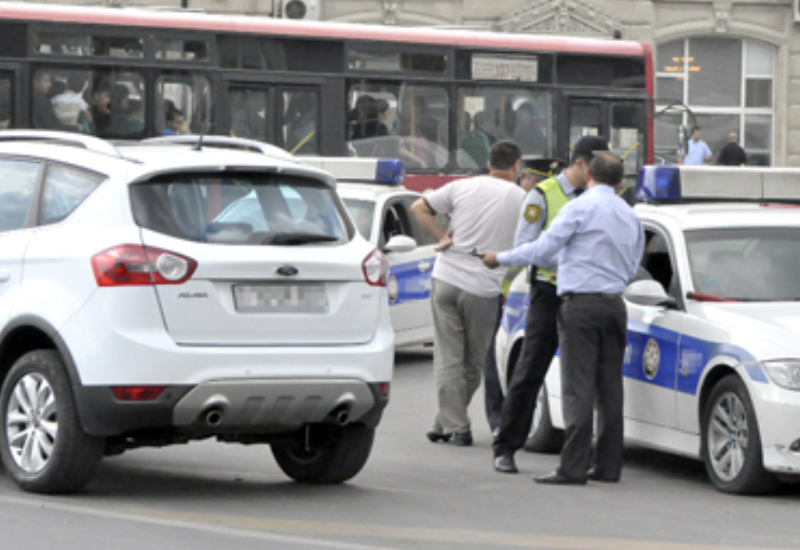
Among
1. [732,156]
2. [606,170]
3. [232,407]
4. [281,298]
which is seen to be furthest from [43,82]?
[732,156]

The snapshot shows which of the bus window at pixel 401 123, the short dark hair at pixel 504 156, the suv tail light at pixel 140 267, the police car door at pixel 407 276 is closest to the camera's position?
the suv tail light at pixel 140 267

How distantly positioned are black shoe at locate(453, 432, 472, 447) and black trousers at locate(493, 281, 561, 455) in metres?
1.06

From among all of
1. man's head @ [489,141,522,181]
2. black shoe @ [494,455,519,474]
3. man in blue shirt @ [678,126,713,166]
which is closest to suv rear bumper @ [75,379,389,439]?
Answer: black shoe @ [494,455,519,474]

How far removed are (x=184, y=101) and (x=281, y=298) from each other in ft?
37.6

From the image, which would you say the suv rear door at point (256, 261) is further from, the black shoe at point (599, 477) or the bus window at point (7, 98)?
the bus window at point (7, 98)

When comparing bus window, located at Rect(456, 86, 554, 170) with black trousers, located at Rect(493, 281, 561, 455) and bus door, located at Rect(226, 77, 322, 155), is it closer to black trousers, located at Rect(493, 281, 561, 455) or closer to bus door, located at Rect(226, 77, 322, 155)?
bus door, located at Rect(226, 77, 322, 155)

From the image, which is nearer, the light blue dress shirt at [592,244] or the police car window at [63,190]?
the police car window at [63,190]

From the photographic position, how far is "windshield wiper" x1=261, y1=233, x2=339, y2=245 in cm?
727

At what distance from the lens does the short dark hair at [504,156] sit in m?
9.62

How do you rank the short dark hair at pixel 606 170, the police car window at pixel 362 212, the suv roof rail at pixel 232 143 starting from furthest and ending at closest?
1. the police car window at pixel 362 212
2. the suv roof rail at pixel 232 143
3. the short dark hair at pixel 606 170

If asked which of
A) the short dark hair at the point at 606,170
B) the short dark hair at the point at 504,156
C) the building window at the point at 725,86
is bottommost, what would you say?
the short dark hair at the point at 606,170

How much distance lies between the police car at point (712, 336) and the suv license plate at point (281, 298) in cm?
184

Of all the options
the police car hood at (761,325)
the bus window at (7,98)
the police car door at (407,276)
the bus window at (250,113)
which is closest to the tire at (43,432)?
the police car hood at (761,325)

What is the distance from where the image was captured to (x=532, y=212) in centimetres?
865
